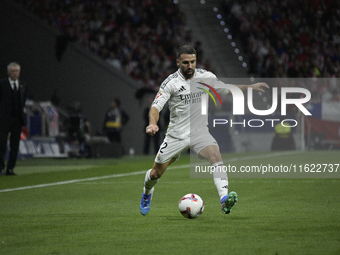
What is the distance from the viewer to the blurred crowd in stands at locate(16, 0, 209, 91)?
84.0 feet

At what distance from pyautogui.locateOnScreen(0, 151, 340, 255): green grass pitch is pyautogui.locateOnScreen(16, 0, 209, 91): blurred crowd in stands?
548 inches

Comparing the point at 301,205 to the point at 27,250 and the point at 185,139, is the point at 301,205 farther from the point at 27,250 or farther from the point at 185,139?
the point at 27,250

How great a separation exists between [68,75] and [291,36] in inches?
436

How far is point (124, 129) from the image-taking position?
2409 cm

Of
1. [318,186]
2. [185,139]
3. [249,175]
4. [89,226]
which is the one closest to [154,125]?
[185,139]

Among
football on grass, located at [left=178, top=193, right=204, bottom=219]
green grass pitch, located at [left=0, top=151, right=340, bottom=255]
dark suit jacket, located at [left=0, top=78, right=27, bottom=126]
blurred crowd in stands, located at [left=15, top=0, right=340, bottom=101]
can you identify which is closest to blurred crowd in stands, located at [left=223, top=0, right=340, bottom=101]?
blurred crowd in stands, located at [left=15, top=0, right=340, bottom=101]

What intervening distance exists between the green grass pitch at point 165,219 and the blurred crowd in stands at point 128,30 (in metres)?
13.9

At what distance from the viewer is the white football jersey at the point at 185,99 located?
7270 mm

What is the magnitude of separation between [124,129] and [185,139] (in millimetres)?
16973

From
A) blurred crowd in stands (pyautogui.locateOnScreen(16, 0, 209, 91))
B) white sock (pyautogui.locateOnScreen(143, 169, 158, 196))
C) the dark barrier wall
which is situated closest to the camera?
white sock (pyautogui.locateOnScreen(143, 169, 158, 196))

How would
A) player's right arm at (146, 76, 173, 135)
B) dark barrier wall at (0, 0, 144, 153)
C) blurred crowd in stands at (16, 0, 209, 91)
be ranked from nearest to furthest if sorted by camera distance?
player's right arm at (146, 76, 173, 135) → dark barrier wall at (0, 0, 144, 153) → blurred crowd in stands at (16, 0, 209, 91)

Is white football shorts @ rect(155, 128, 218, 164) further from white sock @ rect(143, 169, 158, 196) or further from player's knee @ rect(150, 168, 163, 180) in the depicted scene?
white sock @ rect(143, 169, 158, 196)

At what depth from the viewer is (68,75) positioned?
24219mm

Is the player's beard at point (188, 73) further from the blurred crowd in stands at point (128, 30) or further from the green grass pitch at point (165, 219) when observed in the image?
the blurred crowd in stands at point (128, 30)
